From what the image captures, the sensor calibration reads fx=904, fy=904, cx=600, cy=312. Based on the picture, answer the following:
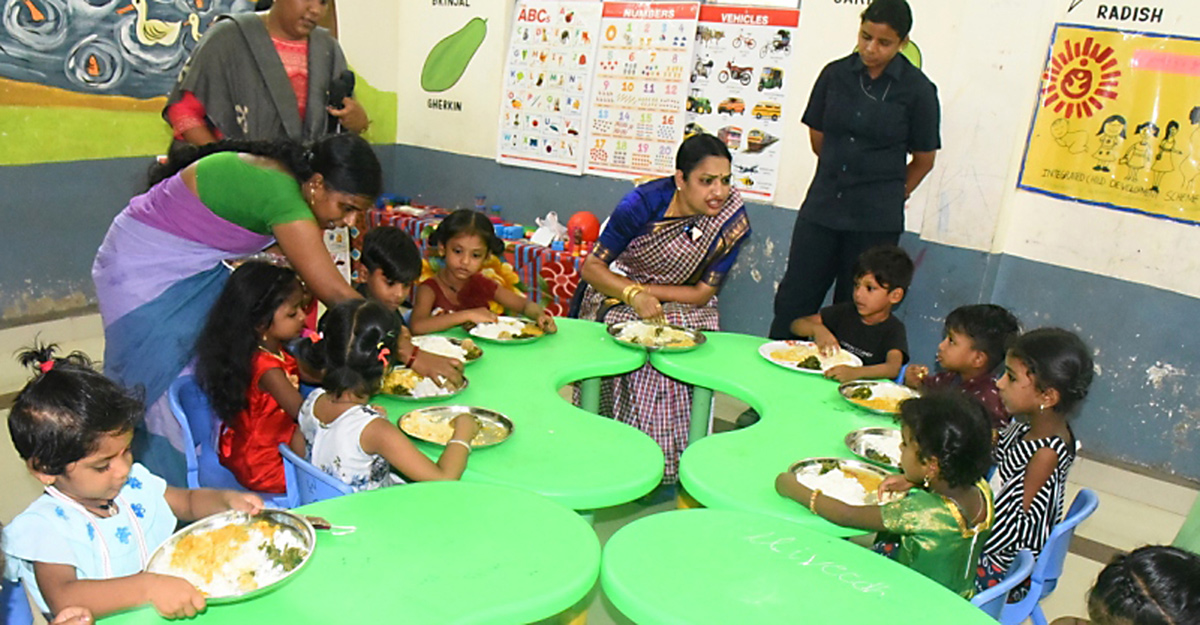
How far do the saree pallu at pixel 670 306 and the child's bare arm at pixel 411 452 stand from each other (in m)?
1.43

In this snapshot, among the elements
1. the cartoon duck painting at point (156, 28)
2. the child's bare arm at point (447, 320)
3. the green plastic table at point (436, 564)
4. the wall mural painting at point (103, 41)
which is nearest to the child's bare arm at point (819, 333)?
the child's bare arm at point (447, 320)

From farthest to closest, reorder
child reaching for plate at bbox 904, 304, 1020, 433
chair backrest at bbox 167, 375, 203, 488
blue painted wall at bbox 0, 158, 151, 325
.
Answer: blue painted wall at bbox 0, 158, 151, 325
child reaching for plate at bbox 904, 304, 1020, 433
chair backrest at bbox 167, 375, 203, 488

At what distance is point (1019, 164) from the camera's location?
416 cm

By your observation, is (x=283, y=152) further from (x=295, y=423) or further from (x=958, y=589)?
(x=958, y=589)

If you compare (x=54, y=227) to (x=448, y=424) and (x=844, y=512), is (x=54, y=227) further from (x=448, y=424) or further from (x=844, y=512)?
(x=844, y=512)

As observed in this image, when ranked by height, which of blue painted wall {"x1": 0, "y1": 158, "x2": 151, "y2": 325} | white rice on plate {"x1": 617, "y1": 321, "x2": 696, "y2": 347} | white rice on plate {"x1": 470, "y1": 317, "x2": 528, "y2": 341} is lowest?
blue painted wall {"x1": 0, "y1": 158, "x2": 151, "y2": 325}

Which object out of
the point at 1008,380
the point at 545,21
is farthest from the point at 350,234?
the point at 1008,380

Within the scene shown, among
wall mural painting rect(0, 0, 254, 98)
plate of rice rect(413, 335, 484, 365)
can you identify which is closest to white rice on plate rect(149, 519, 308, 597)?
plate of rice rect(413, 335, 484, 365)

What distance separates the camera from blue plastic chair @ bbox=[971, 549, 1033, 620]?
171cm

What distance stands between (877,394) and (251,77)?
8.19 feet

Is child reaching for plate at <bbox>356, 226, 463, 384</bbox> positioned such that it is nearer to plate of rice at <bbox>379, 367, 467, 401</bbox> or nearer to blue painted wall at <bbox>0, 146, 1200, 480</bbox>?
plate of rice at <bbox>379, 367, 467, 401</bbox>

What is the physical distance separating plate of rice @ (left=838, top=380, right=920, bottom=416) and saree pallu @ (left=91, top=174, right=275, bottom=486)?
1748 mm

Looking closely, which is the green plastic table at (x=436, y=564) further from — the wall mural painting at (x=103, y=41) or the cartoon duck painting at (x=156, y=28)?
the cartoon duck painting at (x=156, y=28)

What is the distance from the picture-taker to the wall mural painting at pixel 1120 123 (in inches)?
148
